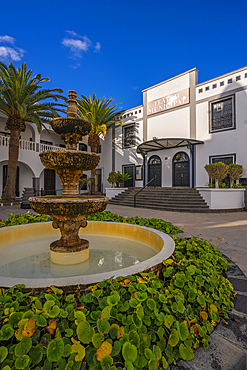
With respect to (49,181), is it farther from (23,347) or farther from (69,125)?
(23,347)

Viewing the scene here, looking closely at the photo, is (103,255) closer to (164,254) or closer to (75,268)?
(75,268)

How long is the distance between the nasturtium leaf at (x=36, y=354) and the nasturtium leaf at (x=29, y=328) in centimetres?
8

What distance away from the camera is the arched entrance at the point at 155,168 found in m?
17.4

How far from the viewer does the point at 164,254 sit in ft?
8.02

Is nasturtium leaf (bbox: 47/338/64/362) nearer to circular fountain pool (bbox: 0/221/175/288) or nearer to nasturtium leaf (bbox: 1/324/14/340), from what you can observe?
nasturtium leaf (bbox: 1/324/14/340)

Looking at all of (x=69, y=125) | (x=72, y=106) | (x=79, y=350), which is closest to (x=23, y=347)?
(x=79, y=350)

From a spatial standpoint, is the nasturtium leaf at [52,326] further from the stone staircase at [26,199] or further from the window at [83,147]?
the window at [83,147]

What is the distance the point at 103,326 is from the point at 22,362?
50 centimetres

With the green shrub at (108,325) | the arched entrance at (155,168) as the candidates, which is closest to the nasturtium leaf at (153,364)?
the green shrub at (108,325)

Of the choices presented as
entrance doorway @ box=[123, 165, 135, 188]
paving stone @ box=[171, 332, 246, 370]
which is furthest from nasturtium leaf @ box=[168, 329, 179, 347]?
entrance doorway @ box=[123, 165, 135, 188]

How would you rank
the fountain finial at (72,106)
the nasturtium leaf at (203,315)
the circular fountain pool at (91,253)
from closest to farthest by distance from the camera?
the nasturtium leaf at (203,315), the circular fountain pool at (91,253), the fountain finial at (72,106)

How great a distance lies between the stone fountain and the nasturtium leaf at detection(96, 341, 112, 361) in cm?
157

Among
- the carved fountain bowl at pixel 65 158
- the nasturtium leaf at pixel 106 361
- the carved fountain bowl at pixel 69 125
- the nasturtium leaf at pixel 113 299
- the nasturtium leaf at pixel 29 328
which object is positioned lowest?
the nasturtium leaf at pixel 106 361

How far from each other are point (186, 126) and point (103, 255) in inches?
581
